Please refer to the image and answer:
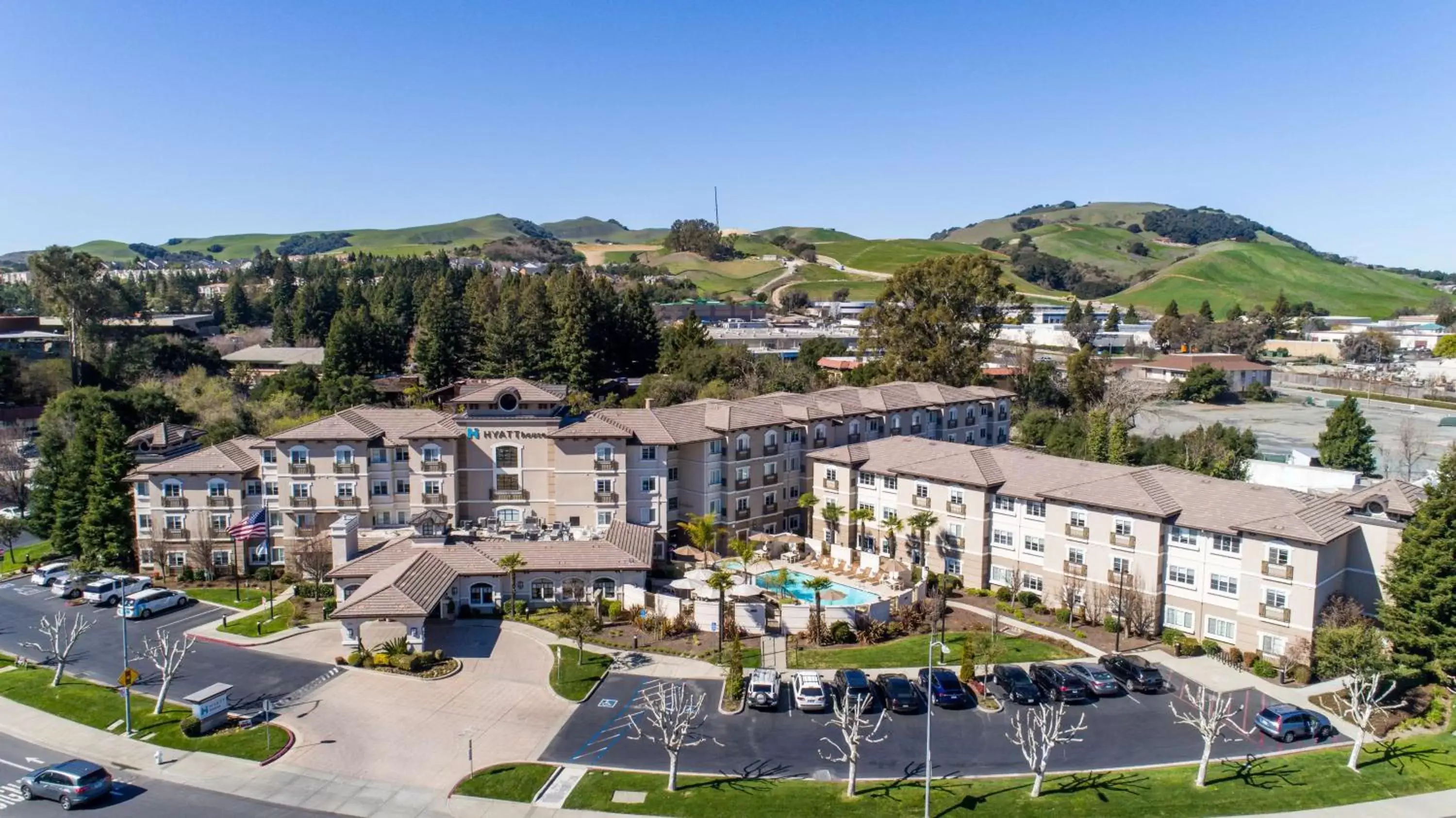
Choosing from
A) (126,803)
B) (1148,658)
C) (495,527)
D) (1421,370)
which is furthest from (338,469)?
(1421,370)

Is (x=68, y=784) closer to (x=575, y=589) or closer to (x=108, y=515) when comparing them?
(x=575, y=589)

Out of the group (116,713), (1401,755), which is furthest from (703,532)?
(1401,755)

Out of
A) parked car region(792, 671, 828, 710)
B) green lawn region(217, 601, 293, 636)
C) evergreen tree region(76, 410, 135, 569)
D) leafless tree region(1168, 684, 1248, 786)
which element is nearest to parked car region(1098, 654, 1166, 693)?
leafless tree region(1168, 684, 1248, 786)

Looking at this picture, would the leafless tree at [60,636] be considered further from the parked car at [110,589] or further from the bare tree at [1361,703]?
the bare tree at [1361,703]

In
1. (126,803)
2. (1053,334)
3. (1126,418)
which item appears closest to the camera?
(126,803)

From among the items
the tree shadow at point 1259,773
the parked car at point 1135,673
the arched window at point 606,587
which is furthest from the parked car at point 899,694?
the arched window at point 606,587

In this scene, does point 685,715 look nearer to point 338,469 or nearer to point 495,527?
point 495,527
